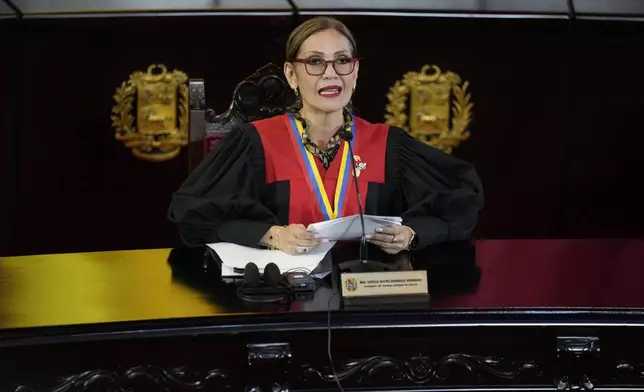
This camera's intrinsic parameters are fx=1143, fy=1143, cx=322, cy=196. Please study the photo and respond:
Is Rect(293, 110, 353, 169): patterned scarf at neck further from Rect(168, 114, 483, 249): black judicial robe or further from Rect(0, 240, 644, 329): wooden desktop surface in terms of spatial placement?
Rect(0, 240, 644, 329): wooden desktop surface

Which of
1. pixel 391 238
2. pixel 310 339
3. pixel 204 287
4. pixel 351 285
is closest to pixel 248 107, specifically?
pixel 391 238

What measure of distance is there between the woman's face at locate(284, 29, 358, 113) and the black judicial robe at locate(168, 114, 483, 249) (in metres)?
0.12

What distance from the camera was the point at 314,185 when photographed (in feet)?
8.45

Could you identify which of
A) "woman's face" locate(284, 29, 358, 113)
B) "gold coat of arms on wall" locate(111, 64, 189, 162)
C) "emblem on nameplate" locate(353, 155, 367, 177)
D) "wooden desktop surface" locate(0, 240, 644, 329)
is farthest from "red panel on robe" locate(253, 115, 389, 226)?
"gold coat of arms on wall" locate(111, 64, 189, 162)

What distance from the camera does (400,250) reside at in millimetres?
2453

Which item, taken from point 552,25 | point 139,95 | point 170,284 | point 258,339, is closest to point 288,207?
point 170,284

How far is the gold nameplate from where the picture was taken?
2049 millimetres

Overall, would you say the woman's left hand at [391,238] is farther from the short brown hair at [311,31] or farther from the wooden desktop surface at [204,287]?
the short brown hair at [311,31]

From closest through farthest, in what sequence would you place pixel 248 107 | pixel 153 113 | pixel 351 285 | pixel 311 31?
pixel 351 285 → pixel 311 31 → pixel 248 107 → pixel 153 113

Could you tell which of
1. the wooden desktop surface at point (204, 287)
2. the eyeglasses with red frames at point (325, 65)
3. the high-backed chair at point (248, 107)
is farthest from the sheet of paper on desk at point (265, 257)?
the high-backed chair at point (248, 107)

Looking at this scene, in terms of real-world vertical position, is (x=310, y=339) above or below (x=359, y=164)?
below

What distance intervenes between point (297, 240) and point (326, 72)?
41cm

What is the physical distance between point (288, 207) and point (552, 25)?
1.93 meters

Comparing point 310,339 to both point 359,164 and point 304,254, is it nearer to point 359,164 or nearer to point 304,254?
point 304,254
